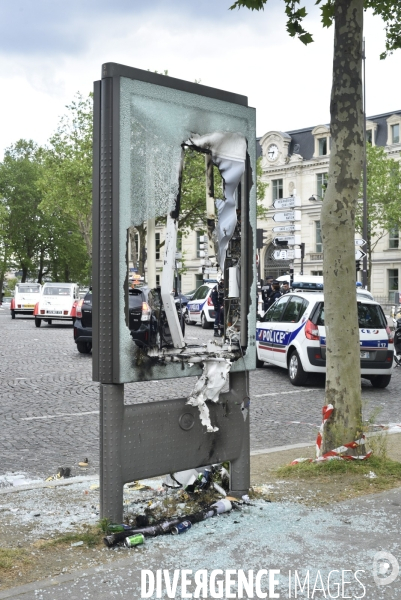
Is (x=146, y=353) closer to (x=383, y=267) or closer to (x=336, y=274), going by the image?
(x=336, y=274)

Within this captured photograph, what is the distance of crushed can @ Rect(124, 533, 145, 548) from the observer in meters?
4.46

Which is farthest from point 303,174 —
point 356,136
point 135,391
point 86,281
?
point 356,136

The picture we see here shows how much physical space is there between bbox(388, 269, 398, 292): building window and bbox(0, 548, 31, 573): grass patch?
2166 inches

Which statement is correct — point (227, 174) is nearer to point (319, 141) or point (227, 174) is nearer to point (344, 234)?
point (344, 234)

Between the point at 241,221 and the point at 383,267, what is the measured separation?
53.8m

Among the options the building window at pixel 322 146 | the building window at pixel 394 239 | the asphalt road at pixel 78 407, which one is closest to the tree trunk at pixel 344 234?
the asphalt road at pixel 78 407

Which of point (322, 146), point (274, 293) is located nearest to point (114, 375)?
point (274, 293)

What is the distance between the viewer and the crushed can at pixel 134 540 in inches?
175

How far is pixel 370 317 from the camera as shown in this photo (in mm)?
13016

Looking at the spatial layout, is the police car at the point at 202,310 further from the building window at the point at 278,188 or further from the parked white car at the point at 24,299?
the building window at the point at 278,188

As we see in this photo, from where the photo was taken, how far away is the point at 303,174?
63.5 meters

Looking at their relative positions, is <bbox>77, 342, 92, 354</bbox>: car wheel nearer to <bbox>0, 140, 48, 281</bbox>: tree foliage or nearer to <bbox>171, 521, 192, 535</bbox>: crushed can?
<bbox>171, 521, 192, 535</bbox>: crushed can

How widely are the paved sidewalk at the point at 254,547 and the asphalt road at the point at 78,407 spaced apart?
1247mm

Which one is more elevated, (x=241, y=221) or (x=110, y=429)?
(x=241, y=221)
